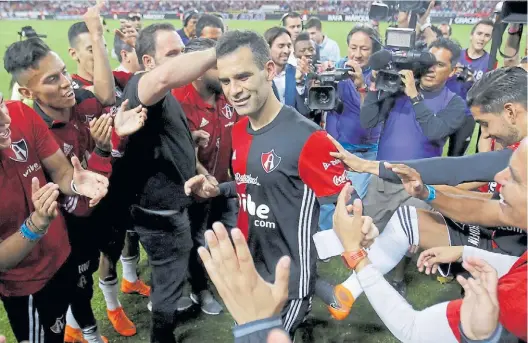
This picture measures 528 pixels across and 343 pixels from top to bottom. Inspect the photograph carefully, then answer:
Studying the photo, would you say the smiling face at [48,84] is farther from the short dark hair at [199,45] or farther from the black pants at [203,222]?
the black pants at [203,222]

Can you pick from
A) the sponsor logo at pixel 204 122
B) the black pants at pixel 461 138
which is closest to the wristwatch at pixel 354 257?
the sponsor logo at pixel 204 122

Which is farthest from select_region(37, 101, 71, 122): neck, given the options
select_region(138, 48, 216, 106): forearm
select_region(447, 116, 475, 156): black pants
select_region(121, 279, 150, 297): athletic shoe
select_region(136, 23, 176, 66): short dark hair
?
select_region(447, 116, 475, 156): black pants

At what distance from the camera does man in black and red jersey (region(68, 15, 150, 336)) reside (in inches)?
120

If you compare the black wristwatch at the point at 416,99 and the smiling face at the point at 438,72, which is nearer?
the black wristwatch at the point at 416,99

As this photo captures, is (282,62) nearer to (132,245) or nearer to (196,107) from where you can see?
(196,107)

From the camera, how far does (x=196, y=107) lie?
3.15m

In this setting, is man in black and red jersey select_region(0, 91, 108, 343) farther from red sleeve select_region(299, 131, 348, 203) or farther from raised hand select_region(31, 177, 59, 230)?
red sleeve select_region(299, 131, 348, 203)

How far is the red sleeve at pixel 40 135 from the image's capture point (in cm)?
231

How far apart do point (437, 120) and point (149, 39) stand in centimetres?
217


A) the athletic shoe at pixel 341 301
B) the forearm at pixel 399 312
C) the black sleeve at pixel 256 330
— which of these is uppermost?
the black sleeve at pixel 256 330

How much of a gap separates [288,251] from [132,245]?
76.1 inches

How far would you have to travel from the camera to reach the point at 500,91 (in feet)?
7.96

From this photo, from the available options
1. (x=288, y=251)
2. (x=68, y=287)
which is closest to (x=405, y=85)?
(x=288, y=251)

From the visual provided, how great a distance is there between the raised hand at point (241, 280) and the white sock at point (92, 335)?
205 centimetres
